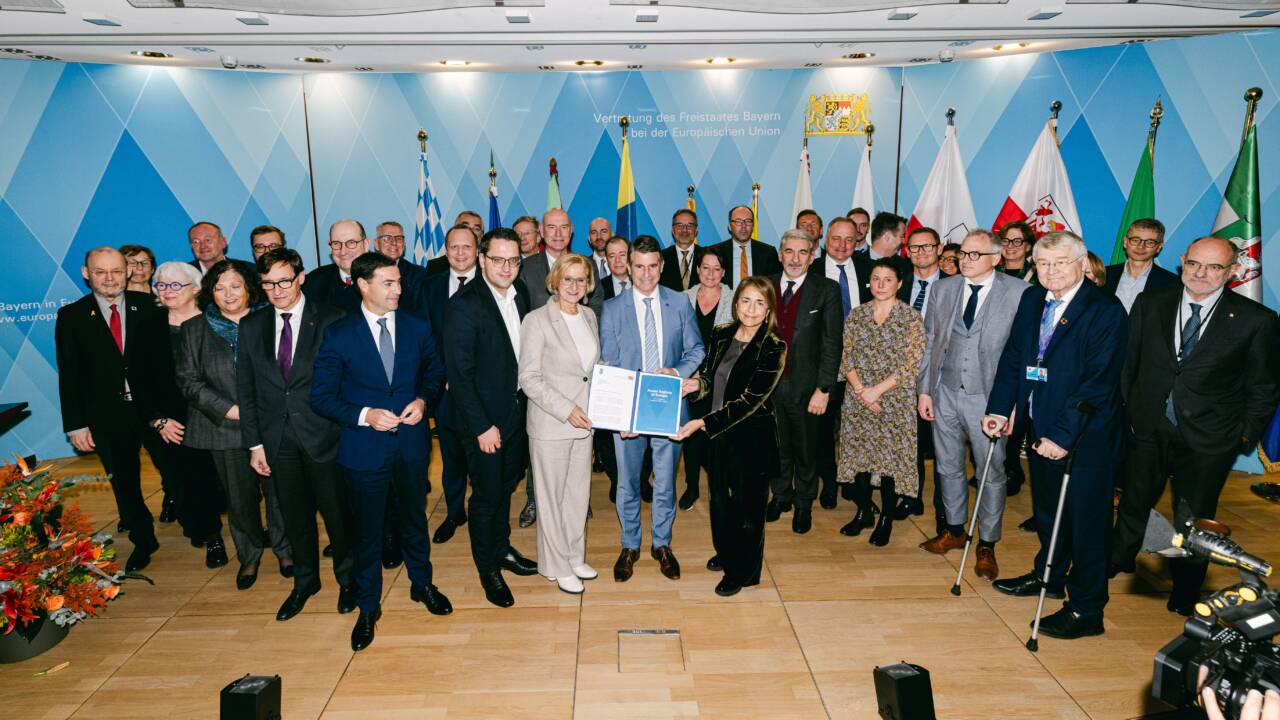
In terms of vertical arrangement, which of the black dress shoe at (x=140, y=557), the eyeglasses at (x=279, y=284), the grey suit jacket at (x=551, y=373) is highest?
the eyeglasses at (x=279, y=284)

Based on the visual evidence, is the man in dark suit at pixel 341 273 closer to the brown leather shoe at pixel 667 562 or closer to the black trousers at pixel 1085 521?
the brown leather shoe at pixel 667 562

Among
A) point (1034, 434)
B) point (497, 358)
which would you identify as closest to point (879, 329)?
point (1034, 434)

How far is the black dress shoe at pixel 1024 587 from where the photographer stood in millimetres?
3672

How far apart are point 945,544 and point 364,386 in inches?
138

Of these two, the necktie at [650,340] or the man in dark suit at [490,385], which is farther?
the necktie at [650,340]

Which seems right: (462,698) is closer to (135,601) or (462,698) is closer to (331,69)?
(135,601)

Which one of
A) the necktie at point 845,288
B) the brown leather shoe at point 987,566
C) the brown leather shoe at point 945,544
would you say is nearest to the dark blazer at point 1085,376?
the brown leather shoe at point 987,566

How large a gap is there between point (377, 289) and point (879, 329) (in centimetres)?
288

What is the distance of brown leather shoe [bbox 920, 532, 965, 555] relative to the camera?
4.19m

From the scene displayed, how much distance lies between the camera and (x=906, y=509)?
4.71m

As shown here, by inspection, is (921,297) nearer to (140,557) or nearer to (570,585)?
(570,585)

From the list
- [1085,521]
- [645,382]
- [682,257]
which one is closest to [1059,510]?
[1085,521]

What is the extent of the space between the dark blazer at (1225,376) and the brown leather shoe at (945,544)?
1286 millimetres

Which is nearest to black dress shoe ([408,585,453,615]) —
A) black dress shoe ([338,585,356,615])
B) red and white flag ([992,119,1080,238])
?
black dress shoe ([338,585,356,615])
